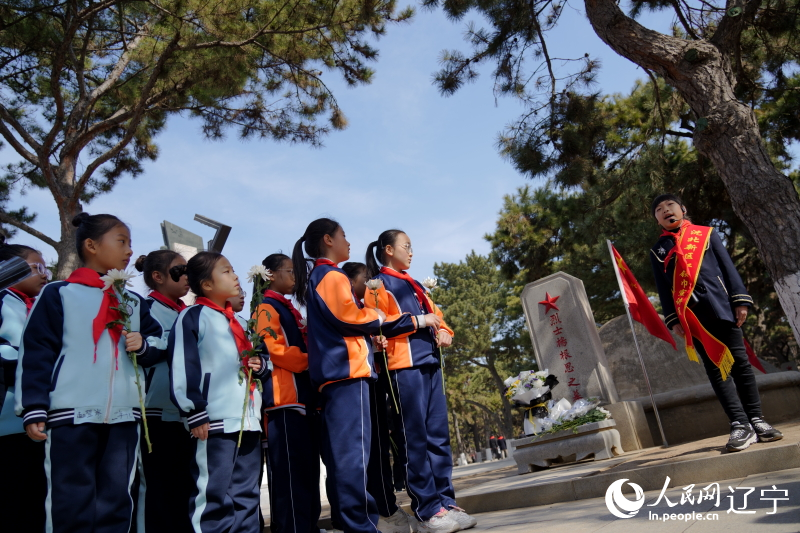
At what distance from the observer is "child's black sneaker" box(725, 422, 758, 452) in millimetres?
3240

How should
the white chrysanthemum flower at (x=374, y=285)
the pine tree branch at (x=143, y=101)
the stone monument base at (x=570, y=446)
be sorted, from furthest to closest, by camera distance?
the pine tree branch at (x=143, y=101) < the stone monument base at (x=570, y=446) < the white chrysanthemum flower at (x=374, y=285)

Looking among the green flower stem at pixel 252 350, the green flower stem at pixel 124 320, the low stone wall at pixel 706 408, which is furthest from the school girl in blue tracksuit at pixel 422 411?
the low stone wall at pixel 706 408

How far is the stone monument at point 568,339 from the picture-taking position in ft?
21.0

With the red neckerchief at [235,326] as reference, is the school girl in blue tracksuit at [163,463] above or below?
below

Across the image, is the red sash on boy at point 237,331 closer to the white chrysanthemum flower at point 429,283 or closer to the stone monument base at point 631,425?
the white chrysanthemum flower at point 429,283

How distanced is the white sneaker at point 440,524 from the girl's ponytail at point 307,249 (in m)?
1.40

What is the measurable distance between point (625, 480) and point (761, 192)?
3061 millimetres

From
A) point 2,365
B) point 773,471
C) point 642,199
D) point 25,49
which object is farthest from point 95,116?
point 773,471

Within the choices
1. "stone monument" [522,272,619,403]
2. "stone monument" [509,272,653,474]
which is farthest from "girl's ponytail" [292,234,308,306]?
"stone monument" [522,272,619,403]

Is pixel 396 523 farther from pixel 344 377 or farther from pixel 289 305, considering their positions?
pixel 289 305

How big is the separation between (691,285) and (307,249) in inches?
98.9

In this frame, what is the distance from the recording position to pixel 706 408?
19.0 ft

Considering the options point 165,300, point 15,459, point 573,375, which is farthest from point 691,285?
point 15,459

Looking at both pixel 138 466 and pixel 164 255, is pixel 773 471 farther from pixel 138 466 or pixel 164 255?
pixel 164 255
